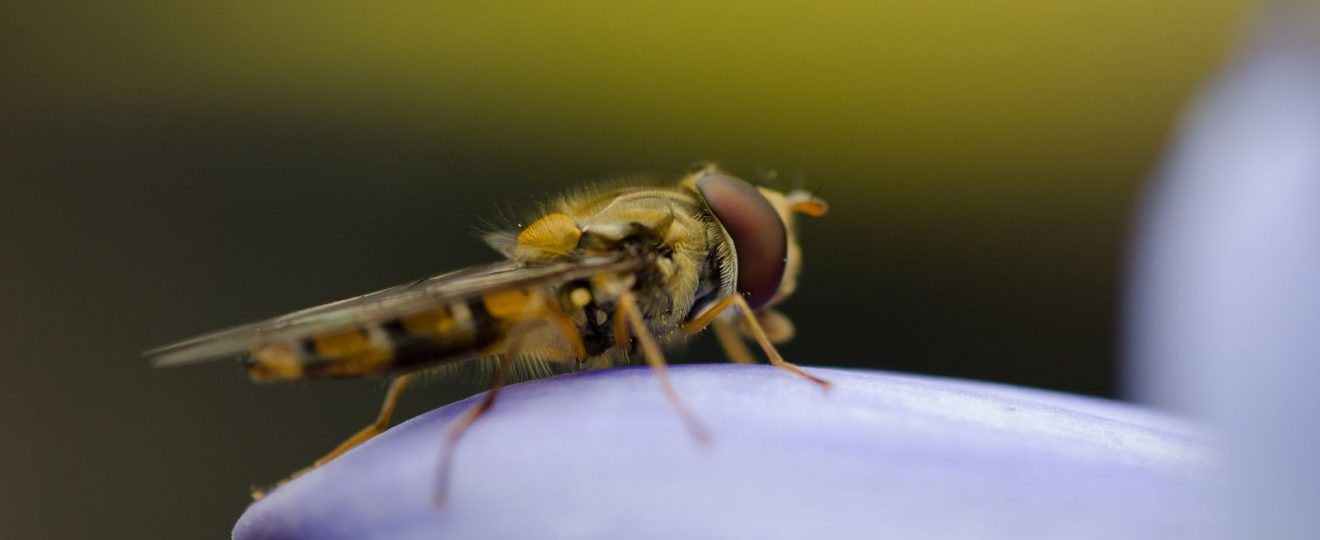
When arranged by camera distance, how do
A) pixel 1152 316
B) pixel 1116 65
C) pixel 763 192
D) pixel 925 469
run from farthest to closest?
1. pixel 1116 65
2. pixel 763 192
3. pixel 1152 316
4. pixel 925 469

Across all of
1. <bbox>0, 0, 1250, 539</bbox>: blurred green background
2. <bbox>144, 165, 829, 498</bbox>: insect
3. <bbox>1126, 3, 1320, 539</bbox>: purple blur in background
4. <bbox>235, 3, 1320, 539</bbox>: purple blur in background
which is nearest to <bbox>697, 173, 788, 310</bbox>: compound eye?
<bbox>144, 165, 829, 498</bbox>: insect

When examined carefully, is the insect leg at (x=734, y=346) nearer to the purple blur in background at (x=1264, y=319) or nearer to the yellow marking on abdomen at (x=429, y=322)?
the yellow marking on abdomen at (x=429, y=322)

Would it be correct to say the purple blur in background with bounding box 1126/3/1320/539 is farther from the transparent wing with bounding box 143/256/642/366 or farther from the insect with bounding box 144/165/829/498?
the transparent wing with bounding box 143/256/642/366

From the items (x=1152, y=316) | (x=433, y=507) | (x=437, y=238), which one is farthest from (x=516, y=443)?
(x=437, y=238)

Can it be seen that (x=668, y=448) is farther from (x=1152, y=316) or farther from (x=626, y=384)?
(x=1152, y=316)

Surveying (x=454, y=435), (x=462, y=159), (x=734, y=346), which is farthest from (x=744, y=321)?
(x=462, y=159)

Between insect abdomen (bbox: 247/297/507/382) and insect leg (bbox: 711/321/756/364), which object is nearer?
insect abdomen (bbox: 247/297/507/382)

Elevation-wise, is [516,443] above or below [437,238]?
above
